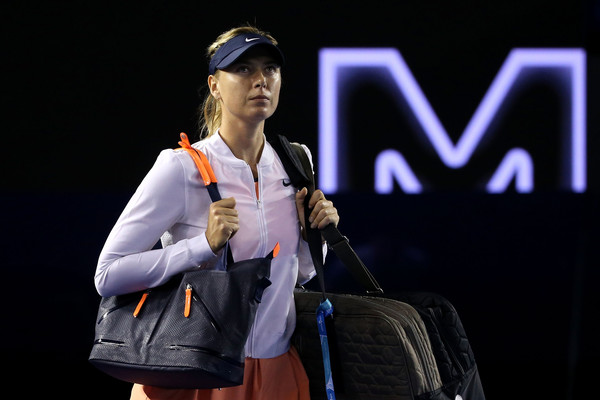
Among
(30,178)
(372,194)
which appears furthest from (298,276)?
(30,178)

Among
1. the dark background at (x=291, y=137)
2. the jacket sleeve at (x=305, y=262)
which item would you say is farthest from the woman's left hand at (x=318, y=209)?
the dark background at (x=291, y=137)

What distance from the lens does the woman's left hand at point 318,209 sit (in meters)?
1.77

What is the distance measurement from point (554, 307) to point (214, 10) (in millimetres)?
2743

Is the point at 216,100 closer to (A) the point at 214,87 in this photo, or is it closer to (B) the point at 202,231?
(A) the point at 214,87

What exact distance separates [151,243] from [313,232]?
36cm

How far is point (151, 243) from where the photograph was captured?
1.68m

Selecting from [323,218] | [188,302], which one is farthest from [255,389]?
[323,218]

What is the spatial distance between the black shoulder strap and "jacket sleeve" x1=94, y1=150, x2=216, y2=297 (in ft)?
0.90

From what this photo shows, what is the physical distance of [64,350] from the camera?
15.8 ft

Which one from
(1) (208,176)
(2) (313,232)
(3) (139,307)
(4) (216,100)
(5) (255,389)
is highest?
(4) (216,100)

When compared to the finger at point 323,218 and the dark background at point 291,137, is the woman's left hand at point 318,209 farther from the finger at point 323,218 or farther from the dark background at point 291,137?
the dark background at point 291,137

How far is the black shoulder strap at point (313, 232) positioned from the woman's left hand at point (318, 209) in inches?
0.5

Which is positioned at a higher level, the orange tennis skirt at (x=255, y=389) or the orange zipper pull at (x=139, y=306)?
the orange zipper pull at (x=139, y=306)

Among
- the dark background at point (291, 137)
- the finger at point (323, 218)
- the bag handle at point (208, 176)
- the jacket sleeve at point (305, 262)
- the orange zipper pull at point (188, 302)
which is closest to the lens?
the orange zipper pull at point (188, 302)
